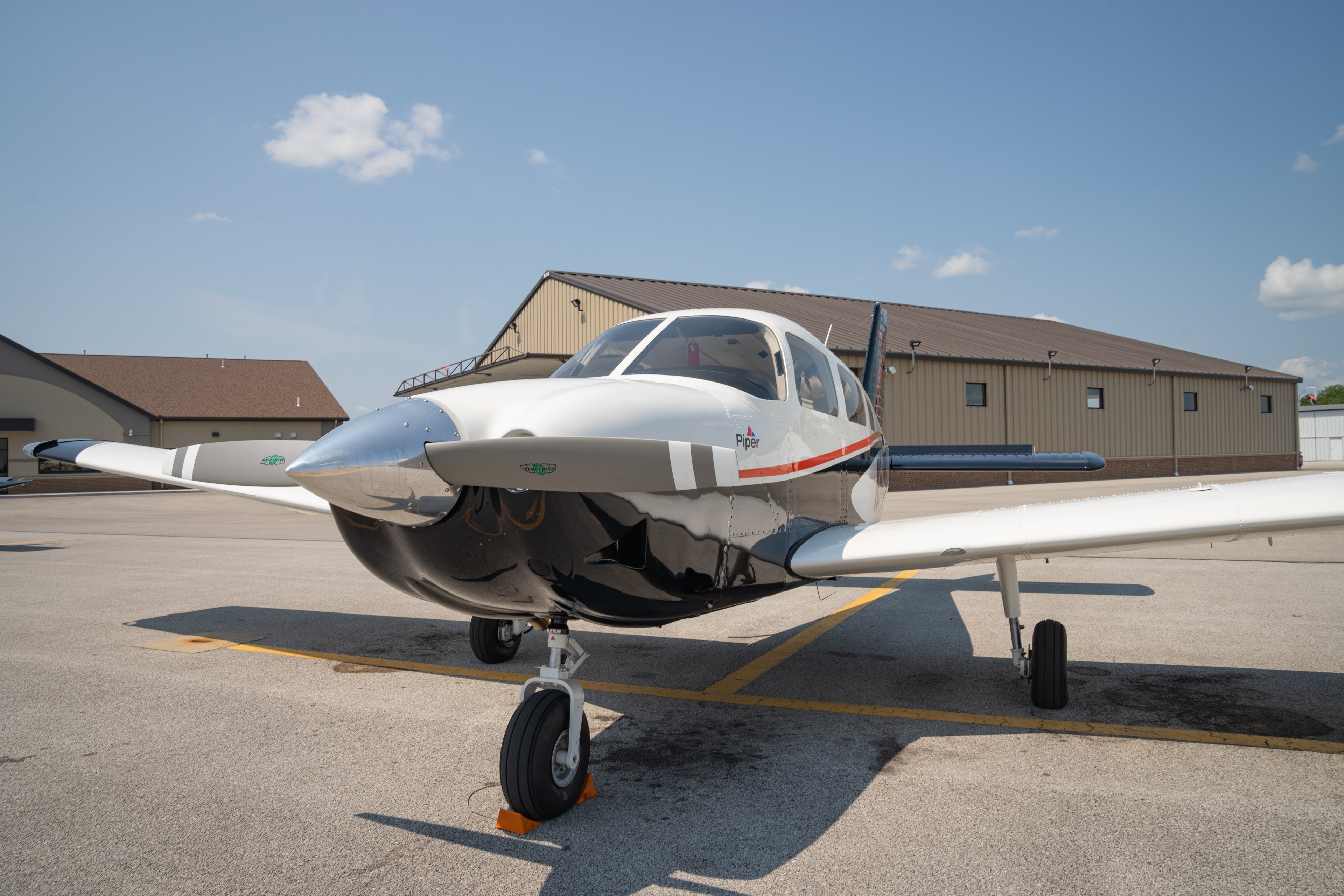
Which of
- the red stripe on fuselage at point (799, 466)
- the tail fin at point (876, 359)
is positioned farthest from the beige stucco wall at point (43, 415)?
the red stripe on fuselage at point (799, 466)

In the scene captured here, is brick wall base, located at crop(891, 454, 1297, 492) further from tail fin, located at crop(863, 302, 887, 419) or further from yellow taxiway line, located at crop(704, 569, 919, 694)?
yellow taxiway line, located at crop(704, 569, 919, 694)

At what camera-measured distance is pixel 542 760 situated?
3.00m

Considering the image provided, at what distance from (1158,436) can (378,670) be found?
35610mm

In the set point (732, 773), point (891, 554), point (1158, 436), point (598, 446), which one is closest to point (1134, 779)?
point (891, 554)

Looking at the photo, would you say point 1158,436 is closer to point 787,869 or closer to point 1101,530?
point 1101,530

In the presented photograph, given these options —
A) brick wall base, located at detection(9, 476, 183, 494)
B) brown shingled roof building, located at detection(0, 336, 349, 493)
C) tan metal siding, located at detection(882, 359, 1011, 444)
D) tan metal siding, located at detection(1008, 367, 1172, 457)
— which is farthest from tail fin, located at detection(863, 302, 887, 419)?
brick wall base, located at detection(9, 476, 183, 494)

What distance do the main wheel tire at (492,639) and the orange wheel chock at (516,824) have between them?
2558mm

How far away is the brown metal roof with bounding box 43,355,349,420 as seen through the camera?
40.6 meters

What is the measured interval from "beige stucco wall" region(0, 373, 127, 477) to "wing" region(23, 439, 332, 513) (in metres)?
34.7

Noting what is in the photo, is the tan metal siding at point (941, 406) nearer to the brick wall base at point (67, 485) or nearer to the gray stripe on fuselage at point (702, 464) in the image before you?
the gray stripe on fuselage at point (702, 464)

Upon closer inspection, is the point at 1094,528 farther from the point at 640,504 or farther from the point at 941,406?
the point at 941,406

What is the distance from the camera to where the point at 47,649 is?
19.8ft

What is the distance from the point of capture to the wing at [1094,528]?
140 inches

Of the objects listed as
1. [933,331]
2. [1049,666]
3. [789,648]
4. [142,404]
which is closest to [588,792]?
[1049,666]
